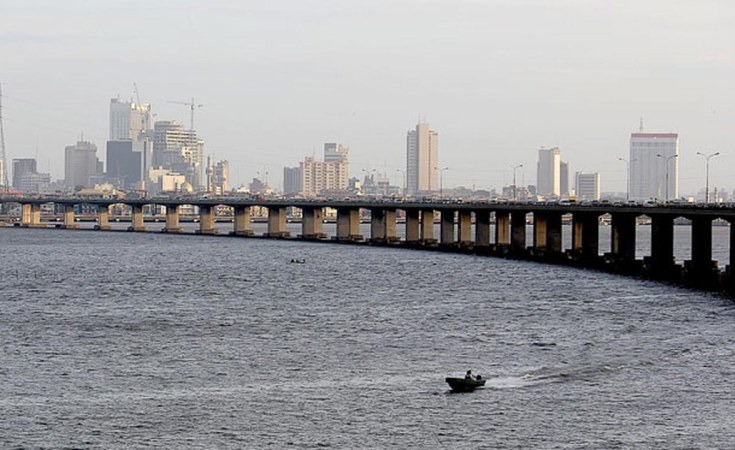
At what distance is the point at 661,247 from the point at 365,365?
75519 millimetres

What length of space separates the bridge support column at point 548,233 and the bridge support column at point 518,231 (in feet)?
7.14

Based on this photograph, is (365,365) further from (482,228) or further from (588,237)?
(482,228)

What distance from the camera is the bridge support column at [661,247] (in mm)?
143000

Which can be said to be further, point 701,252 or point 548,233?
point 548,233

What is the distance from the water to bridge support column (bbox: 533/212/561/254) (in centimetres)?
4227

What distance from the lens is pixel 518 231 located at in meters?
190

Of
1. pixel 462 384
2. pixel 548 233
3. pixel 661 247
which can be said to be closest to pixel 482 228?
pixel 548 233

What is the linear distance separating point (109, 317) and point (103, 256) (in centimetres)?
9258

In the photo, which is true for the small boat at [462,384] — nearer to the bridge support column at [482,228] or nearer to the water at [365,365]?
the water at [365,365]

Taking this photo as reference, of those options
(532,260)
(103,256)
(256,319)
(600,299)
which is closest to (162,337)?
(256,319)

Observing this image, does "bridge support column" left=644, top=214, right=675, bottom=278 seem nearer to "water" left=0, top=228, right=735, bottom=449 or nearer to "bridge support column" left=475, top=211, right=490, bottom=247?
"water" left=0, top=228, right=735, bottom=449

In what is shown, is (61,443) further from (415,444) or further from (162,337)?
(162,337)

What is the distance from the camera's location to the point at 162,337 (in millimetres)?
89500

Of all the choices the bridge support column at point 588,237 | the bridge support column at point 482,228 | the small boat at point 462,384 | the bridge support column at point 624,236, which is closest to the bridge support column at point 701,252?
the bridge support column at point 624,236
